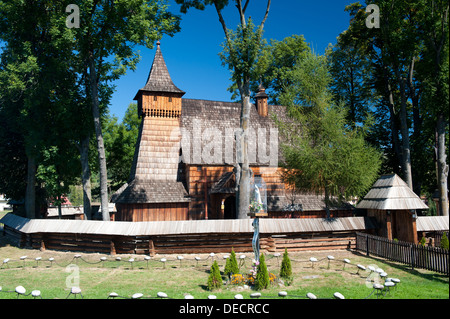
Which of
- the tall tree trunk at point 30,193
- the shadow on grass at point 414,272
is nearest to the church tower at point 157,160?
the tall tree trunk at point 30,193

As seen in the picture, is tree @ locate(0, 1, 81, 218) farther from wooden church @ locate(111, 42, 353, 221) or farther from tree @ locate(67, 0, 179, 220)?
wooden church @ locate(111, 42, 353, 221)

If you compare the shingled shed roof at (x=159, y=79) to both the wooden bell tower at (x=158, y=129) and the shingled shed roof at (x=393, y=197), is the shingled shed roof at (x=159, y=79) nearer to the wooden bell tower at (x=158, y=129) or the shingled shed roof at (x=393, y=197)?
the wooden bell tower at (x=158, y=129)

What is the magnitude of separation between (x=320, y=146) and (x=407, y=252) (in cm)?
711

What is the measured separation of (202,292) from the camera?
10789 mm

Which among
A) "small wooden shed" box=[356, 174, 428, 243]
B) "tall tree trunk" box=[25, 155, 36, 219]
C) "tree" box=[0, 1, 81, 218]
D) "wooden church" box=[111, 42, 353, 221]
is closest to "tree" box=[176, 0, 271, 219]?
"wooden church" box=[111, 42, 353, 221]

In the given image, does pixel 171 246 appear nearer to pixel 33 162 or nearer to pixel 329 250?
pixel 329 250

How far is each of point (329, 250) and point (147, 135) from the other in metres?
15.0

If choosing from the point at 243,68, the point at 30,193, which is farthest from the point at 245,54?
the point at 30,193

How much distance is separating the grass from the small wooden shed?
105 inches

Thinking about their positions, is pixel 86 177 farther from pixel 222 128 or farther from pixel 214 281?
pixel 214 281

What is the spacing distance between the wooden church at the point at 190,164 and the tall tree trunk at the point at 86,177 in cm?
173

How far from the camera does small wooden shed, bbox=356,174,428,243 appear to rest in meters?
16.7

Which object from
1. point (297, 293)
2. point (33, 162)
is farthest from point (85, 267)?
point (33, 162)

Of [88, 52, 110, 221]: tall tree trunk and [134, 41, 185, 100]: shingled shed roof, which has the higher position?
[134, 41, 185, 100]: shingled shed roof
